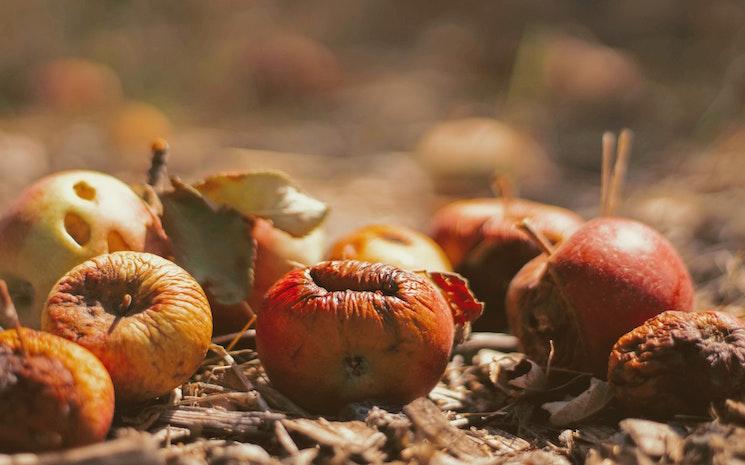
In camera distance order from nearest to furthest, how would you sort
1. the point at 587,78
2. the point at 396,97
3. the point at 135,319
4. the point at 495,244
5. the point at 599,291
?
the point at 135,319, the point at 599,291, the point at 495,244, the point at 587,78, the point at 396,97

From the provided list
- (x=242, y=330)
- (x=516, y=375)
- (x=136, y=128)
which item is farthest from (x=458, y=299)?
(x=136, y=128)

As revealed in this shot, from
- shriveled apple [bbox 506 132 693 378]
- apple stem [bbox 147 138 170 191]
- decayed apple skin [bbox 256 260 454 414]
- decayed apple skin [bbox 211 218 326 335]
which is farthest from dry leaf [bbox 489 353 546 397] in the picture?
apple stem [bbox 147 138 170 191]

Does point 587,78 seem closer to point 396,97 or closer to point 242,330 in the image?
point 396,97

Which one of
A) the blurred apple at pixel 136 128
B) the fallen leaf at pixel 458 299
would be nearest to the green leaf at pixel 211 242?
the fallen leaf at pixel 458 299

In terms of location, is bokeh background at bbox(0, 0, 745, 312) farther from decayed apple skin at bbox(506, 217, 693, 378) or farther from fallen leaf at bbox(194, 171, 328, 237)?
fallen leaf at bbox(194, 171, 328, 237)

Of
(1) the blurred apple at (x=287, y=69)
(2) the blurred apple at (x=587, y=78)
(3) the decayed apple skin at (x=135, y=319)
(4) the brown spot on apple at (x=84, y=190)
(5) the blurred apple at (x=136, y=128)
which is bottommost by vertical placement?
(5) the blurred apple at (x=136, y=128)

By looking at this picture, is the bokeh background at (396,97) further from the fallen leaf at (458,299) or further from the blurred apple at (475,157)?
the fallen leaf at (458,299)

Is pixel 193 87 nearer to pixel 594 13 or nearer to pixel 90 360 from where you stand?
pixel 594 13
